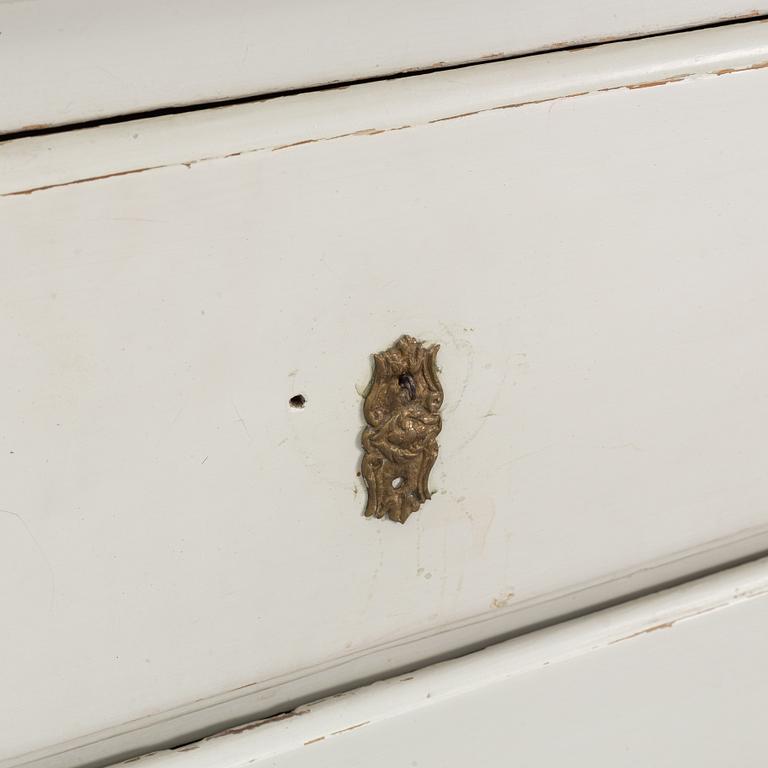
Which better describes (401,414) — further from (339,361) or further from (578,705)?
(578,705)

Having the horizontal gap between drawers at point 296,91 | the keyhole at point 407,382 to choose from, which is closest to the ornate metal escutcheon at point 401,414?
the keyhole at point 407,382

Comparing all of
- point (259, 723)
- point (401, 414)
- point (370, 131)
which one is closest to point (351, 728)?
point (259, 723)

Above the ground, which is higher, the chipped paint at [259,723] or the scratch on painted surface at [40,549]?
the scratch on painted surface at [40,549]

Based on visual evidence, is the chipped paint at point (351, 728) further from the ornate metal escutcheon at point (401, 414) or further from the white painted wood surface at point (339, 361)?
the ornate metal escutcheon at point (401, 414)

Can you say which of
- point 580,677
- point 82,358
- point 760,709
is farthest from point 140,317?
point 760,709

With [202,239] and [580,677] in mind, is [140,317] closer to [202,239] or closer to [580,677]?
[202,239]

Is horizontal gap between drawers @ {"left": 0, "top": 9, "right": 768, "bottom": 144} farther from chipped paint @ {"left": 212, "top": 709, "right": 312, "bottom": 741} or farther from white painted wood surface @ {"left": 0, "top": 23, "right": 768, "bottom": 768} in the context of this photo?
chipped paint @ {"left": 212, "top": 709, "right": 312, "bottom": 741}

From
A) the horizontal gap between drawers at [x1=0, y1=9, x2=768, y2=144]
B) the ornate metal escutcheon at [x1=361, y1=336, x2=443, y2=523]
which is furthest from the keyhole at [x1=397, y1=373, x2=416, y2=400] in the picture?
the horizontal gap between drawers at [x1=0, y1=9, x2=768, y2=144]
